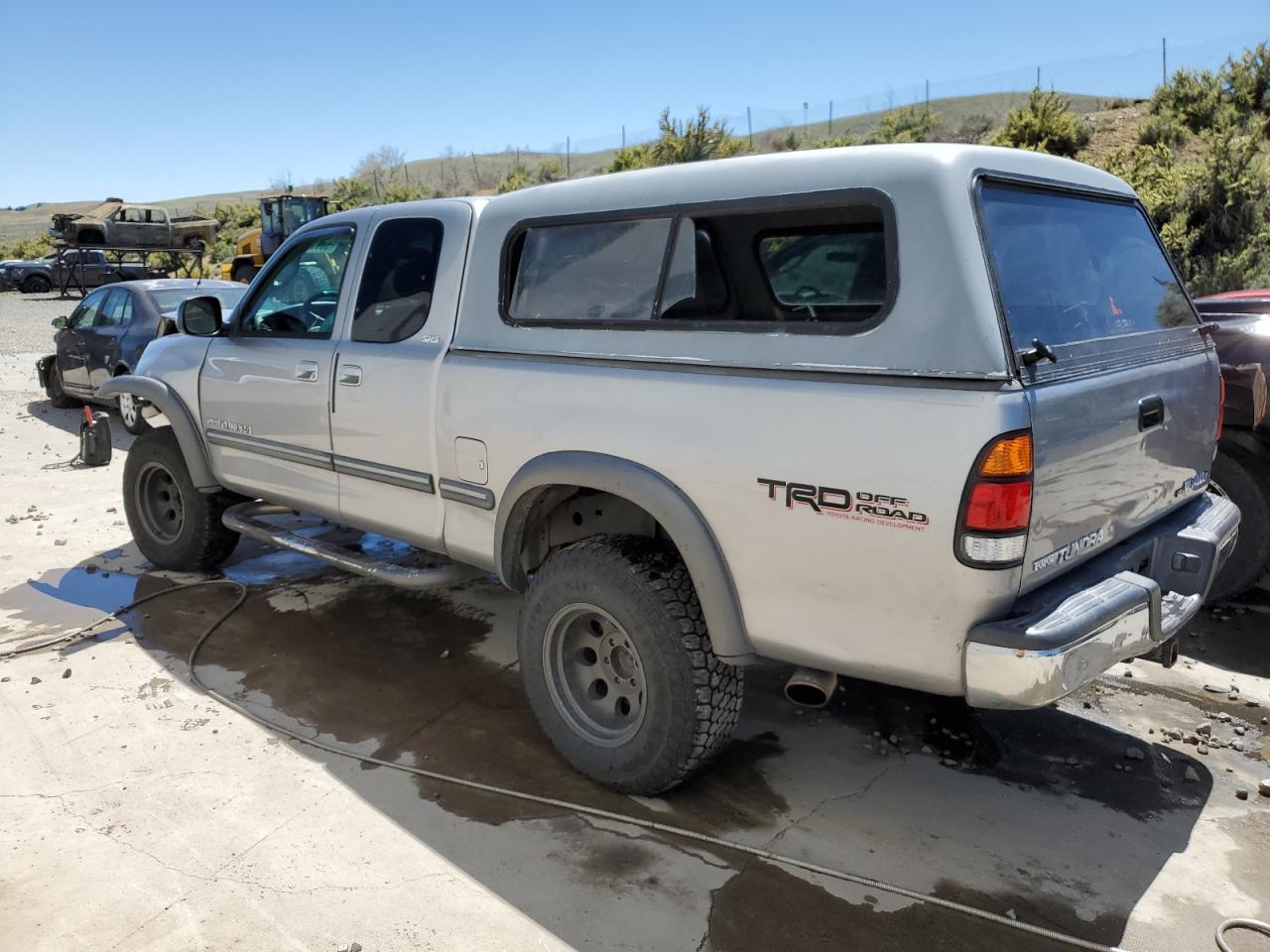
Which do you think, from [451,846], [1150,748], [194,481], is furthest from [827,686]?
[194,481]

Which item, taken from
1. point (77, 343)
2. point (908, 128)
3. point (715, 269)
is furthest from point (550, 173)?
point (715, 269)

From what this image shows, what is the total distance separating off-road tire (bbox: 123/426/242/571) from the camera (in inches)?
216

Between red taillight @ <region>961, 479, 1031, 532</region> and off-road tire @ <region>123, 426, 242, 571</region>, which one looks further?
off-road tire @ <region>123, 426, 242, 571</region>

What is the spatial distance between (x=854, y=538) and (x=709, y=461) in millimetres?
511

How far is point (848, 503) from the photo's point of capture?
2590mm

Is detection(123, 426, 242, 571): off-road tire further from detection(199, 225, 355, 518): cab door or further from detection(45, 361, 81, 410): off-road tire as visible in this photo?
detection(45, 361, 81, 410): off-road tire

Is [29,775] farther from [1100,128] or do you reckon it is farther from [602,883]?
[1100,128]

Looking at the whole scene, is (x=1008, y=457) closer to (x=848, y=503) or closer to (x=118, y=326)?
(x=848, y=503)

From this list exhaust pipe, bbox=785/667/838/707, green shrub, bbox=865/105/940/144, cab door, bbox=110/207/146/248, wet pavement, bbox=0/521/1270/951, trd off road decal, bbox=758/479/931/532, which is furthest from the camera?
green shrub, bbox=865/105/940/144

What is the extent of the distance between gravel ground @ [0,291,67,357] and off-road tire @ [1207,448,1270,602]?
53.9ft

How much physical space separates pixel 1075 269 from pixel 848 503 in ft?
4.04

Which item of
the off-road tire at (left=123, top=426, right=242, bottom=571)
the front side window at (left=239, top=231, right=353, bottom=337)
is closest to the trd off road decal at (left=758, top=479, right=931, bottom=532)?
the front side window at (left=239, top=231, right=353, bottom=337)

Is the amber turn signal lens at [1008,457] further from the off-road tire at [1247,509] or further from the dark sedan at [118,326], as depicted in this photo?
the dark sedan at [118,326]

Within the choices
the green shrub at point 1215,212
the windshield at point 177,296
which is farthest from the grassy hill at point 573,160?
the windshield at point 177,296
